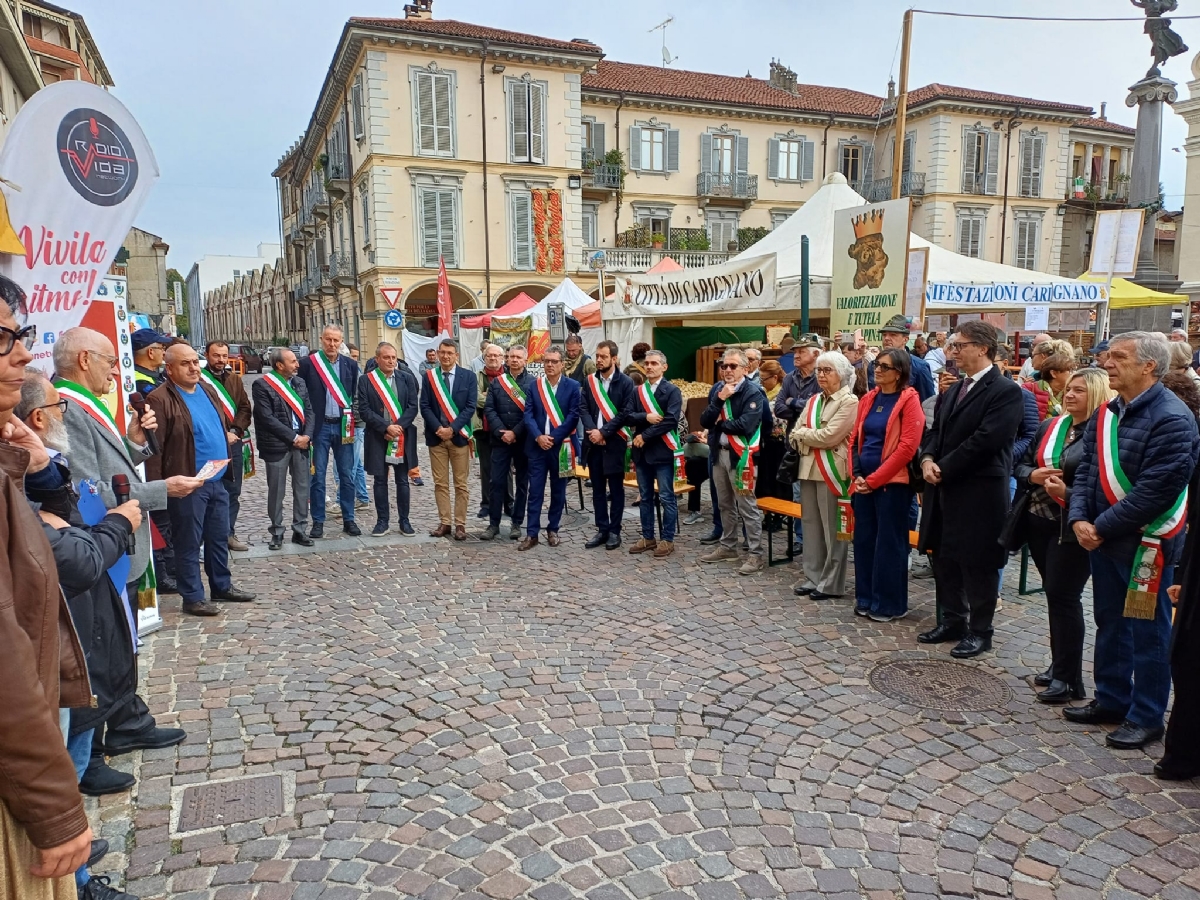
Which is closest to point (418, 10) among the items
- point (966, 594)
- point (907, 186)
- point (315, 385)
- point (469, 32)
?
point (469, 32)

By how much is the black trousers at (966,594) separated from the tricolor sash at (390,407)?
5.05 m

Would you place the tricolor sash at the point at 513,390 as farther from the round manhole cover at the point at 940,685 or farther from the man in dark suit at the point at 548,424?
the round manhole cover at the point at 940,685

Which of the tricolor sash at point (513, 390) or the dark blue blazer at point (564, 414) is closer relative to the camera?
the dark blue blazer at point (564, 414)

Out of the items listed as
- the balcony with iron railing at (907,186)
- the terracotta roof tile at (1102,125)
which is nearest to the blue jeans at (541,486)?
the balcony with iron railing at (907,186)

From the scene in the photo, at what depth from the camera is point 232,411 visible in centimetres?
689

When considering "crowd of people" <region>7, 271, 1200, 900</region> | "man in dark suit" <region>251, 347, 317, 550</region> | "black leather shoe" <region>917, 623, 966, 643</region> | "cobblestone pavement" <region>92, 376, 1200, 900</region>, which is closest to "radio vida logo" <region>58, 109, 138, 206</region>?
"crowd of people" <region>7, 271, 1200, 900</region>

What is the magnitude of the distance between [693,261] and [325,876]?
93.6ft

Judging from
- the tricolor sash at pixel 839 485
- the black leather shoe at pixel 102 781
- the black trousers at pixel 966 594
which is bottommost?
the black leather shoe at pixel 102 781

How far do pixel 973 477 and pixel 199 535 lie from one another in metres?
5.34

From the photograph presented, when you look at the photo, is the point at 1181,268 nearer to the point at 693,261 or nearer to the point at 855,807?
the point at 693,261

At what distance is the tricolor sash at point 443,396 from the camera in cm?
783

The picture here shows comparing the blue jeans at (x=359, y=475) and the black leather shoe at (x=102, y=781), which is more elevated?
the blue jeans at (x=359, y=475)

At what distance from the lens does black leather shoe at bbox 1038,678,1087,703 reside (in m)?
4.11

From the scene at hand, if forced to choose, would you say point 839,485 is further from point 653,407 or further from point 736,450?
point 653,407
